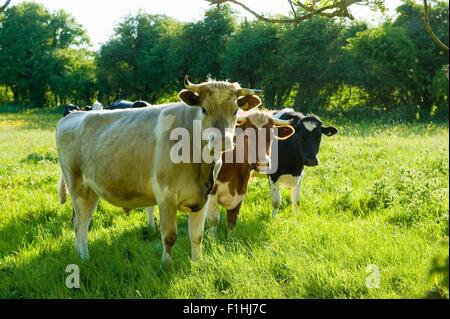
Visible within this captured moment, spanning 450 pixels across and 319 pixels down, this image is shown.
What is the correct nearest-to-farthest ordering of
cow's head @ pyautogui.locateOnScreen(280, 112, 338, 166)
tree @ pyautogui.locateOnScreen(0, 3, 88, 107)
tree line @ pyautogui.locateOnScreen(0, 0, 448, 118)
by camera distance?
cow's head @ pyautogui.locateOnScreen(280, 112, 338, 166), tree line @ pyautogui.locateOnScreen(0, 0, 448, 118), tree @ pyautogui.locateOnScreen(0, 3, 88, 107)

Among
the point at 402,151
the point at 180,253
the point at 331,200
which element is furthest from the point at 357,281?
the point at 402,151

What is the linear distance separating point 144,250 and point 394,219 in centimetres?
358

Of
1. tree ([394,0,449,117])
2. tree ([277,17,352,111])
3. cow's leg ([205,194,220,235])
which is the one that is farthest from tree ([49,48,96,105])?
cow's leg ([205,194,220,235])

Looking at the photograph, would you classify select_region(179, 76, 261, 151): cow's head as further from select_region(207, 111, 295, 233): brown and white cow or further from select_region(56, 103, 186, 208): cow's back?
select_region(207, 111, 295, 233): brown and white cow

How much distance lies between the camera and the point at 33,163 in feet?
45.8

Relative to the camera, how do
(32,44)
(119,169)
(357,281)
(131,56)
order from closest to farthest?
(357,281) → (119,169) → (131,56) → (32,44)

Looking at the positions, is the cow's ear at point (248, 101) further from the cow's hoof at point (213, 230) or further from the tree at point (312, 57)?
the tree at point (312, 57)

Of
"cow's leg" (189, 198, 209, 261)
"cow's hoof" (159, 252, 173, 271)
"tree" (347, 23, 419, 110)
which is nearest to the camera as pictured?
"cow's hoof" (159, 252, 173, 271)

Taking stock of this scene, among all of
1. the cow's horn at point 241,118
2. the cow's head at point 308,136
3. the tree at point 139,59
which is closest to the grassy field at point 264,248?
the cow's head at point 308,136

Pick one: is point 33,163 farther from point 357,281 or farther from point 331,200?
point 357,281

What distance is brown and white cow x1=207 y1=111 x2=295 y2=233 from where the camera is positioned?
659 centimetres

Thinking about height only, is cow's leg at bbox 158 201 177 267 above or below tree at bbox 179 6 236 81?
below

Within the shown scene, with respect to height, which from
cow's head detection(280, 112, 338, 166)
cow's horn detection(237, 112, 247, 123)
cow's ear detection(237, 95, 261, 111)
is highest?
cow's ear detection(237, 95, 261, 111)

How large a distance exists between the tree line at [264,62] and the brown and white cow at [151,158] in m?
7.49
